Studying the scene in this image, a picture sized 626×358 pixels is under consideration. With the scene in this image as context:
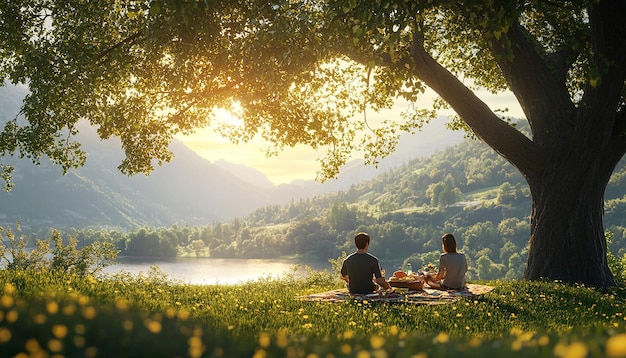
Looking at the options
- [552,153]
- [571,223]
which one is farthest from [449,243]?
[552,153]

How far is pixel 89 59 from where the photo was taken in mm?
16750

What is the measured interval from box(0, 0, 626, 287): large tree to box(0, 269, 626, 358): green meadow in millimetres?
3101

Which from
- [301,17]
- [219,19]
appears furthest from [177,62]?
Answer: [301,17]

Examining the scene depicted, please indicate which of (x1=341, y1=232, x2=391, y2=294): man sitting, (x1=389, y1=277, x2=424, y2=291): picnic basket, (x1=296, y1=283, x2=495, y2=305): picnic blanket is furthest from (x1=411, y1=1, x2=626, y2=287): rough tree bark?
(x1=341, y1=232, x2=391, y2=294): man sitting

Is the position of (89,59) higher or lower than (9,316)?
higher

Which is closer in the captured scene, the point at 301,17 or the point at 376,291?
Result: the point at 301,17

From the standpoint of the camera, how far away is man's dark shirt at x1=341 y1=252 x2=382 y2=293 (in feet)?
42.7

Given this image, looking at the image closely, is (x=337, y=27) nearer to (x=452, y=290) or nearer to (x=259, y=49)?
(x=259, y=49)

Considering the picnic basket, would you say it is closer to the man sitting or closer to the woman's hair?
the woman's hair

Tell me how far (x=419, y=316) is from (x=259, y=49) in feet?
23.1

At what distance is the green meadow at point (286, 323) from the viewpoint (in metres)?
4.22

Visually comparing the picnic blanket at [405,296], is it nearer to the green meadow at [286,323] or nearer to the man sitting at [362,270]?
the man sitting at [362,270]

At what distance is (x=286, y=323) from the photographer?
Answer: 927 cm

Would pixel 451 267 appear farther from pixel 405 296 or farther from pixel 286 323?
pixel 286 323
